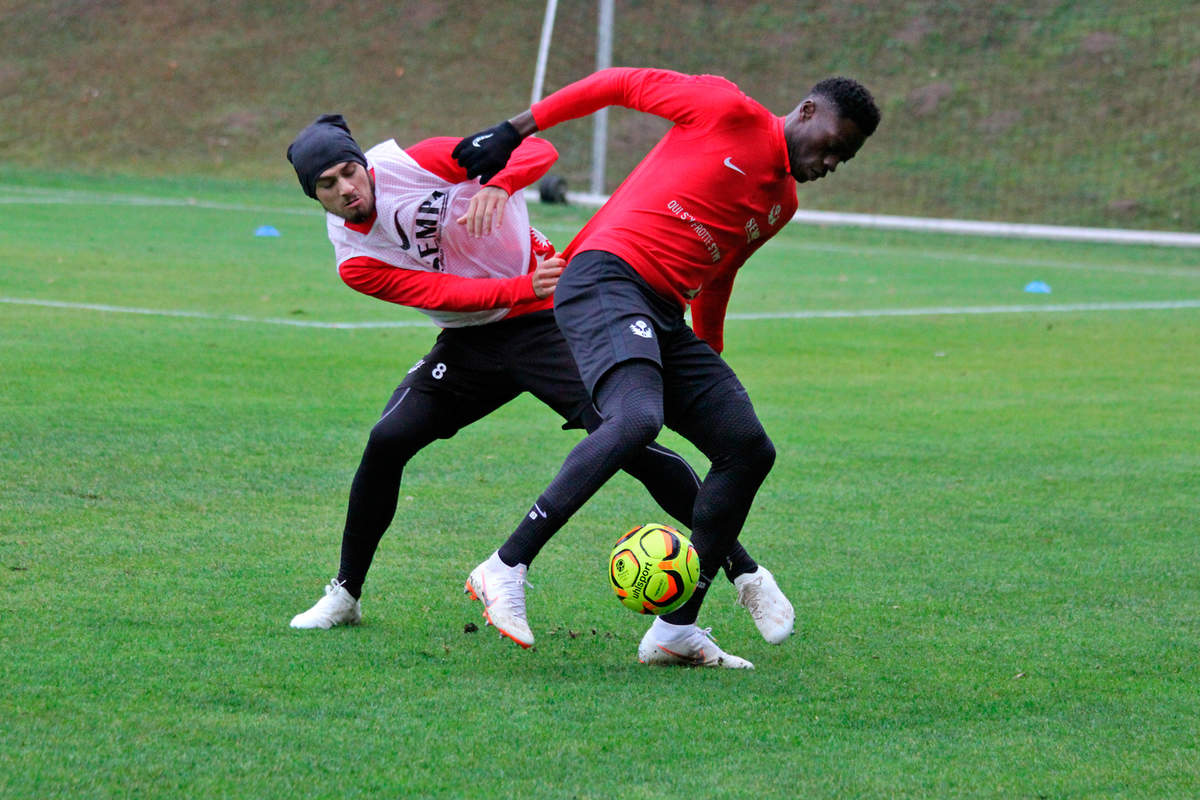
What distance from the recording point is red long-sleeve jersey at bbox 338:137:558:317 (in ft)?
16.6

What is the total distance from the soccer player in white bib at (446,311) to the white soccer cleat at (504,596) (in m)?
0.64

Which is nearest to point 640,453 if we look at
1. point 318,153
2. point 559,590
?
point 559,590

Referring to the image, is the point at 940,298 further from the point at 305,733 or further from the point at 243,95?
the point at 243,95

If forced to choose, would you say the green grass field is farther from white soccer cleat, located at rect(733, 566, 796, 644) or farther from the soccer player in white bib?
the soccer player in white bib

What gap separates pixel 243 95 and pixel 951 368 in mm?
32431

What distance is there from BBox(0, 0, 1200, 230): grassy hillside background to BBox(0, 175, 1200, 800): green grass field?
21909 mm

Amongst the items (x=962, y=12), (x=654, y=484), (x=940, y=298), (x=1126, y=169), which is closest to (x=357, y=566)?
(x=654, y=484)

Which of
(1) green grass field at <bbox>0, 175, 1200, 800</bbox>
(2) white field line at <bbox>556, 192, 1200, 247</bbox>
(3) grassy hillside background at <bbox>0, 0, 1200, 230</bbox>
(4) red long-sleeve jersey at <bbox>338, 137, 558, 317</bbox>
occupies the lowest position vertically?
(3) grassy hillside background at <bbox>0, 0, 1200, 230</bbox>

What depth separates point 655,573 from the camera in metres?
4.81

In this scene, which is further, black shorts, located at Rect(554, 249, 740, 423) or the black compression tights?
black shorts, located at Rect(554, 249, 740, 423)

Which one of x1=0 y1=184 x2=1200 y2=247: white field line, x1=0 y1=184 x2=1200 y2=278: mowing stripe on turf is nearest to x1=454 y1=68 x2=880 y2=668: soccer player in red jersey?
x1=0 y1=184 x2=1200 y2=278: mowing stripe on turf

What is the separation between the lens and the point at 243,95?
41.4 meters

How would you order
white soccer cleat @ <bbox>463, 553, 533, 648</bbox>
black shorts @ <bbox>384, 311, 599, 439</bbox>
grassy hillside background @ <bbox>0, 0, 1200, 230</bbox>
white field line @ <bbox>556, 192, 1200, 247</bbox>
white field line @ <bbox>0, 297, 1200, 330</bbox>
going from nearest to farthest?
white soccer cleat @ <bbox>463, 553, 533, 648</bbox> → black shorts @ <bbox>384, 311, 599, 439</bbox> → white field line @ <bbox>0, 297, 1200, 330</bbox> → white field line @ <bbox>556, 192, 1200, 247</bbox> → grassy hillside background @ <bbox>0, 0, 1200, 230</bbox>

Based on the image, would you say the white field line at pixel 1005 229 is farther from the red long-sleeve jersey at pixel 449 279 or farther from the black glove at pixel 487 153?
the black glove at pixel 487 153
